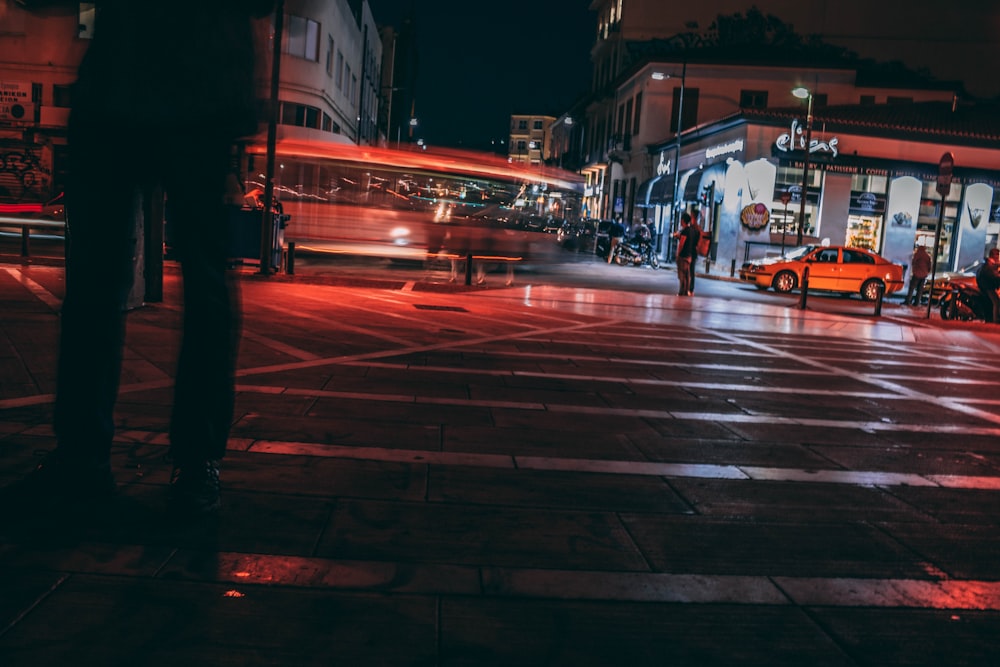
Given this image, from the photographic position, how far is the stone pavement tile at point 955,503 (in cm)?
387

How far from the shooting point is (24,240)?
1652 cm

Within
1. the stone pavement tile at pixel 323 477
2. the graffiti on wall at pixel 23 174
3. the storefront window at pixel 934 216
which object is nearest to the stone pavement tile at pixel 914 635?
the stone pavement tile at pixel 323 477

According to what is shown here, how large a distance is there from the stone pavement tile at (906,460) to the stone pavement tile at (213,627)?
3058mm

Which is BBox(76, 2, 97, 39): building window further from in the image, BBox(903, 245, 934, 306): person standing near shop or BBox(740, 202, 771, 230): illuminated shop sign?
BBox(740, 202, 771, 230): illuminated shop sign

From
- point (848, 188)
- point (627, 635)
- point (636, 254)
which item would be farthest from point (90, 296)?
point (848, 188)

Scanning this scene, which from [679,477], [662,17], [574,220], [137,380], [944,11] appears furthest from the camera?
[662,17]

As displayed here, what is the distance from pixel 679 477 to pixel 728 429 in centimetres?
139

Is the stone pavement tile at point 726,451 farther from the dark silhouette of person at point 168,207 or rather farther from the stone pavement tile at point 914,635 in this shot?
the dark silhouette of person at point 168,207

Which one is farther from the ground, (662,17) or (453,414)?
(662,17)

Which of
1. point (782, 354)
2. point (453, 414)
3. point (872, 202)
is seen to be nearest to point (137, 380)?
point (453, 414)

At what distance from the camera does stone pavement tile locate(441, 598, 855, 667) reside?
2344 millimetres

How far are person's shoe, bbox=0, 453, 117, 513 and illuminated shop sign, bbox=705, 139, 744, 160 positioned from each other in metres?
37.0

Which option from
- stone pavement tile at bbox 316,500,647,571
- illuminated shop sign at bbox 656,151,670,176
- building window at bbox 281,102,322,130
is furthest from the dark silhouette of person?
illuminated shop sign at bbox 656,151,670,176

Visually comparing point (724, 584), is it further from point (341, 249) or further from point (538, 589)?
point (341, 249)
